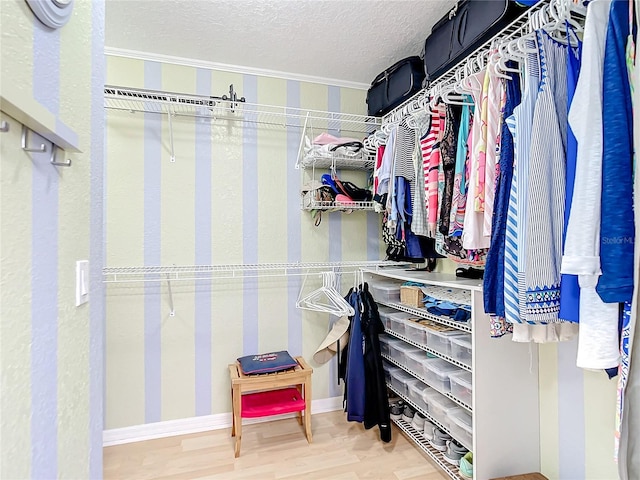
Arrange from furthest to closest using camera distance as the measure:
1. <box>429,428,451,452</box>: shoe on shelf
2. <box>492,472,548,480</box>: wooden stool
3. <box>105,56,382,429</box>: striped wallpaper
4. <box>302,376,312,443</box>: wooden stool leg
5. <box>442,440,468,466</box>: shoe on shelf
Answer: <box>105,56,382,429</box>: striped wallpaper
<box>302,376,312,443</box>: wooden stool leg
<box>429,428,451,452</box>: shoe on shelf
<box>442,440,468,466</box>: shoe on shelf
<box>492,472,548,480</box>: wooden stool

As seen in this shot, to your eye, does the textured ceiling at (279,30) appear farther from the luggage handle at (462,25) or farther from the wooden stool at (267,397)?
the wooden stool at (267,397)

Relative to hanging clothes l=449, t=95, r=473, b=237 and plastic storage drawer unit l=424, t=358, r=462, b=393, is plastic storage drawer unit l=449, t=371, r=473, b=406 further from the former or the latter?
hanging clothes l=449, t=95, r=473, b=237

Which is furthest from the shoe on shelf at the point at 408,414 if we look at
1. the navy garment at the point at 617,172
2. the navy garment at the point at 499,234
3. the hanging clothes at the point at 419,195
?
the navy garment at the point at 617,172

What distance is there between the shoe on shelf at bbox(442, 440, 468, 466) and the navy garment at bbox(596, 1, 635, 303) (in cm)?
132

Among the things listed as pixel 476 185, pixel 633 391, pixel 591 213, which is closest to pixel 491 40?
pixel 476 185

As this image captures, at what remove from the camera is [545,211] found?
998 mm

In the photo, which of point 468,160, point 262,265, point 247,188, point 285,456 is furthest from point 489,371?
point 247,188

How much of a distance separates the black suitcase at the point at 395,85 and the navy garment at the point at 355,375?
138 cm

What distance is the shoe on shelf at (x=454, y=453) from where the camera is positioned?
1.69 meters

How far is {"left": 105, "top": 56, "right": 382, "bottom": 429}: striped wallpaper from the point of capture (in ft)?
7.04

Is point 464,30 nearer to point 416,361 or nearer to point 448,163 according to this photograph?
point 448,163

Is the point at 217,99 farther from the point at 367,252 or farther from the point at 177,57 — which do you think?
the point at 367,252

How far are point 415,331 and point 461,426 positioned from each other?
0.54m

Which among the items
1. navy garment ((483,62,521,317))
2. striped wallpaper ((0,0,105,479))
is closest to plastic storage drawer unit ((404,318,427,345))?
navy garment ((483,62,521,317))
